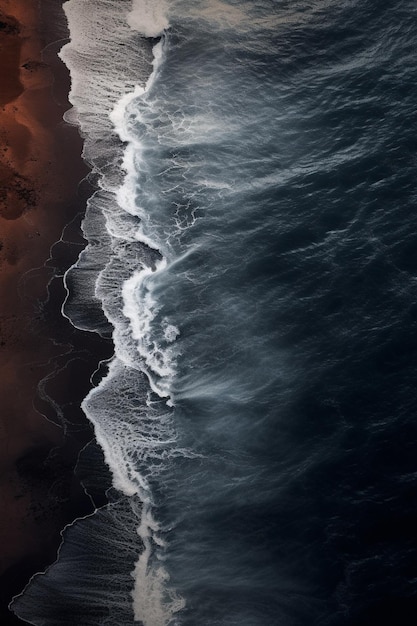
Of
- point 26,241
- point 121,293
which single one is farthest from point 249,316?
point 26,241

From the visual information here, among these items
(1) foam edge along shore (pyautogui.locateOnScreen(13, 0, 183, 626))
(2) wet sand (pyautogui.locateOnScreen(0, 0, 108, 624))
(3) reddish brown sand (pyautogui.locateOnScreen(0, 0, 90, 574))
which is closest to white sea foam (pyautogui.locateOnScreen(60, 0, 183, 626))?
(1) foam edge along shore (pyautogui.locateOnScreen(13, 0, 183, 626))

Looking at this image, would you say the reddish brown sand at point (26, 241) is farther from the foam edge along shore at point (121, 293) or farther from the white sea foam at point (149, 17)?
the white sea foam at point (149, 17)

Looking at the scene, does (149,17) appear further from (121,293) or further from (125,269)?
(121,293)

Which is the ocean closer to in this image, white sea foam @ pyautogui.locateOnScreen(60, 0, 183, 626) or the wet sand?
white sea foam @ pyautogui.locateOnScreen(60, 0, 183, 626)

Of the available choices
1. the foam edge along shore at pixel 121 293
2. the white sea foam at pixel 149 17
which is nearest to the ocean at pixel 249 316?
the foam edge along shore at pixel 121 293

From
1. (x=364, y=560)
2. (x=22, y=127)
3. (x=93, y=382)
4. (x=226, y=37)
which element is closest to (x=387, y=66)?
(x=226, y=37)

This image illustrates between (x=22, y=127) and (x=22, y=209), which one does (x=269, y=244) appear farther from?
(x=22, y=127)
